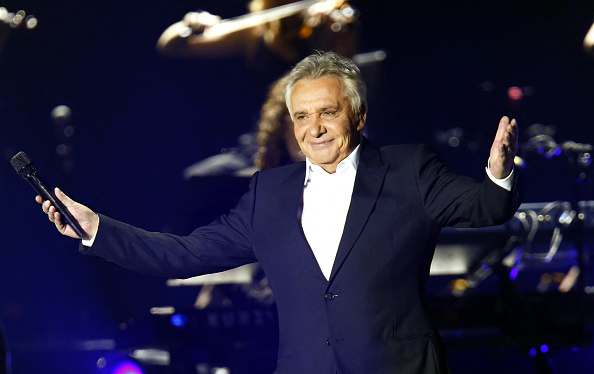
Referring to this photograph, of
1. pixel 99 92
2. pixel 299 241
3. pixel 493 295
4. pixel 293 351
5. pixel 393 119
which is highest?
pixel 99 92

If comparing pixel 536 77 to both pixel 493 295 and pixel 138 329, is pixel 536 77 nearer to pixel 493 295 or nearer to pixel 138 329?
pixel 493 295

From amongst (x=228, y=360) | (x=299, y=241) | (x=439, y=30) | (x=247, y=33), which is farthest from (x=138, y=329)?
(x=439, y=30)

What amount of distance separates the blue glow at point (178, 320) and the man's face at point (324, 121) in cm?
183

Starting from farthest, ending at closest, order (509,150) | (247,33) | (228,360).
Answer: (247,33), (228,360), (509,150)

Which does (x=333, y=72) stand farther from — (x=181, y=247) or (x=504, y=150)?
(x=181, y=247)

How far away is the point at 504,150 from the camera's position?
1600 millimetres

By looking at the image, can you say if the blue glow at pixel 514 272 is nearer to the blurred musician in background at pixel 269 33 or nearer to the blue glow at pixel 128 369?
the blurred musician in background at pixel 269 33

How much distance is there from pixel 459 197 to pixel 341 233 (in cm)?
34

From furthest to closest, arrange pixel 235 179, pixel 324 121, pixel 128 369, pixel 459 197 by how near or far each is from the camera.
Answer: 1. pixel 235 179
2. pixel 128 369
3. pixel 324 121
4. pixel 459 197

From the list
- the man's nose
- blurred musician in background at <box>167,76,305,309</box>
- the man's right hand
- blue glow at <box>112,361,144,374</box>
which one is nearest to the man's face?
the man's nose

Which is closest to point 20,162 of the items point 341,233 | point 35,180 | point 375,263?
point 35,180

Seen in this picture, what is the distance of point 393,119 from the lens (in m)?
3.69

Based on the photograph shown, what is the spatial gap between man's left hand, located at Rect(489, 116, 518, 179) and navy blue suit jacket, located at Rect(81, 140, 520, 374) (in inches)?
1.7

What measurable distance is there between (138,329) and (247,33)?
5.74 feet
